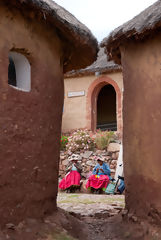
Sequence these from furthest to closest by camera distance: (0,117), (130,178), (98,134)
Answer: (98,134)
(130,178)
(0,117)

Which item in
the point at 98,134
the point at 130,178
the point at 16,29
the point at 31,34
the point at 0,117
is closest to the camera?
the point at 0,117

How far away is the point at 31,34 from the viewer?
4.43 m

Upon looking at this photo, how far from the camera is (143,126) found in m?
4.67

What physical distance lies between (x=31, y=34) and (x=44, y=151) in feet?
5.87

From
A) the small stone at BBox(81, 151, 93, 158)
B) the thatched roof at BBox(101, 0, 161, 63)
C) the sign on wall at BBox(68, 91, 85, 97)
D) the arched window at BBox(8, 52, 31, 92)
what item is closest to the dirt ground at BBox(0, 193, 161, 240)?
the arched window at BBox(8, 52, 31, 92)

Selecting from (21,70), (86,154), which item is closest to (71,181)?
(86,154)

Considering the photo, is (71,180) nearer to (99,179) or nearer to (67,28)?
(99,179)

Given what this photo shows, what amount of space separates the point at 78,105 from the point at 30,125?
982 cm

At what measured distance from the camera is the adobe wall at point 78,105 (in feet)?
45.1

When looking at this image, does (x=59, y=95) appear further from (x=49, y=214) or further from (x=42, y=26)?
(x=49, y=214)

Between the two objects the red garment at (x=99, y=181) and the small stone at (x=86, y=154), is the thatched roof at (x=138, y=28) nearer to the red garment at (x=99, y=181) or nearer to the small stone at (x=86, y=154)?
the red garment at (x=99, y=181)

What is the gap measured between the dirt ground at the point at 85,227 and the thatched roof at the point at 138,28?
2.89 meters

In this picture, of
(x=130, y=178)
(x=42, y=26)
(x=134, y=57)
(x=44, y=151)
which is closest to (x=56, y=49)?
(x=42, y=26)

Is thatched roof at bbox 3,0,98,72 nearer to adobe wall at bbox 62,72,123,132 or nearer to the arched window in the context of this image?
A: the arched window
